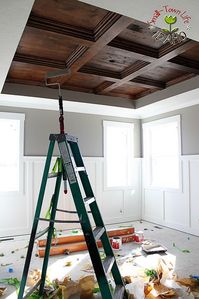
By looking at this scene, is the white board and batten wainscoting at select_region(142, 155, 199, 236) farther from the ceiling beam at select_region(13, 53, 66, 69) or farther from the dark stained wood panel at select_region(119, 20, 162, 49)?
the ceiling beam at select_region(13, 53, 66, 69)

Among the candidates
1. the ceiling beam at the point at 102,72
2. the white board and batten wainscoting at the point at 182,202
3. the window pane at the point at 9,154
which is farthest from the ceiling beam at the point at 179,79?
the window pane at the point at 9,154

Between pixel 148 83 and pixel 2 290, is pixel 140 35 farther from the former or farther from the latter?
pixel 2 290

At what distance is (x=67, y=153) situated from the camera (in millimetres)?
1900

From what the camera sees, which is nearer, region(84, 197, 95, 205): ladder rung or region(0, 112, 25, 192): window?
region(84, 197, 95, 205): ladder rung

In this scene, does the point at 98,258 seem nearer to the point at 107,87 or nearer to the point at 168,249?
the point at 168,249

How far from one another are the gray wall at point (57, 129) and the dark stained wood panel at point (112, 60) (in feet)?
5.18

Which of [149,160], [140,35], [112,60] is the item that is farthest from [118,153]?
[140,35]

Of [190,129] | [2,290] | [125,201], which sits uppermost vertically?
[190,129]

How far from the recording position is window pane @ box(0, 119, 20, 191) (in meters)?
4.47

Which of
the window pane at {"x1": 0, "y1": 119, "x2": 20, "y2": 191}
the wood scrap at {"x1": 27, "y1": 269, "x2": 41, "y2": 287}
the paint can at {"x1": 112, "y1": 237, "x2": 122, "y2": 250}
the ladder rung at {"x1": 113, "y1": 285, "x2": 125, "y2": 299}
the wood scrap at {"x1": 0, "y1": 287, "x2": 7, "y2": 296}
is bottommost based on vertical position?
the wood scrap at {"x1": 0, "y1": 287, "x2": 7, "y2": 296}

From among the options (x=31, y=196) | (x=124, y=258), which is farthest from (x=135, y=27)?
(x=31, y=196)

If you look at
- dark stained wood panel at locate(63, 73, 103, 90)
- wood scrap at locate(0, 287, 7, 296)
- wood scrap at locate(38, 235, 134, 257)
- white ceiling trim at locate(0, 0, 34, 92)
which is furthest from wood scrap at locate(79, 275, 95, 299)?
dark stained wood panel at locate(63, 73, 103, 90)

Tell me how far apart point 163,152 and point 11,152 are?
300cm

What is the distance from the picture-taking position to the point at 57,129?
4816 millimetres
